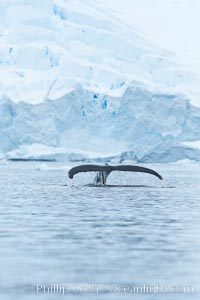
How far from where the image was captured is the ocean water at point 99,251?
25.0ft

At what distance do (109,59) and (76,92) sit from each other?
13212 mm

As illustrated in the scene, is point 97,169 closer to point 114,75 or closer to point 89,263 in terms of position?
point 89,263

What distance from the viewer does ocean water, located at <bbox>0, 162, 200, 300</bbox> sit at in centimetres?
761

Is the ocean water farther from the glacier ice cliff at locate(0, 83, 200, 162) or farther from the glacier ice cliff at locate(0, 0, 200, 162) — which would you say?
the glacier ice cliff at locate(0, 0, 200, 162)

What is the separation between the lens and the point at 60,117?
63.7 m

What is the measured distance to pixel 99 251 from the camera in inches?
394

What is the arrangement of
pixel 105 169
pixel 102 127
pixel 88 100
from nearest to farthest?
pixel 105 169
pixel 88 100
pixel 102 127

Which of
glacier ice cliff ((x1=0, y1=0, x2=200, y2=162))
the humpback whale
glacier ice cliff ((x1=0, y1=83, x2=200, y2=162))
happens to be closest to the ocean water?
the humpback whale

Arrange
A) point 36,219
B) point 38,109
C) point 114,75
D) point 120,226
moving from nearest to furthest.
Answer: point 120,226 < point 36,219 < point 38,109 < point 114,75

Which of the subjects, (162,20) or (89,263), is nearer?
(89,263)

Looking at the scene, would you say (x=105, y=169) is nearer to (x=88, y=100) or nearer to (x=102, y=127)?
(x=88, y=100)

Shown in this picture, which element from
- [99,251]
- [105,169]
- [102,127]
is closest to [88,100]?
[102,127]

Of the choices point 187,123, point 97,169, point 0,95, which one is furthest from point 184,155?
point 97,169

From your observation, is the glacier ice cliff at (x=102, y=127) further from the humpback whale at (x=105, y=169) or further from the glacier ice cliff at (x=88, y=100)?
the humpback whale at (x=105, y=169)
